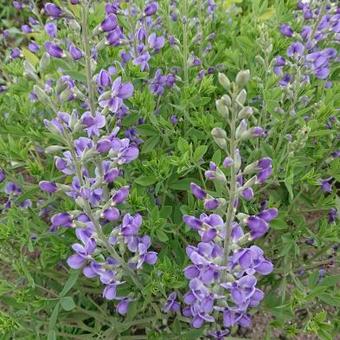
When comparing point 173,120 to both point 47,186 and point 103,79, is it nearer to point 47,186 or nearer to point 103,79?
point 103,79

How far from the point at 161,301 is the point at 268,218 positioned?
2.72 ft

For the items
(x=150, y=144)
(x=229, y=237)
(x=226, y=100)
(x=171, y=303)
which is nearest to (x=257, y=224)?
(x=229, y=237)

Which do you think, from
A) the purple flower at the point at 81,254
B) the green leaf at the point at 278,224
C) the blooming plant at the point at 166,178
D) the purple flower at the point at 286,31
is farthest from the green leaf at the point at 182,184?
the purple flower at the point at 286,31

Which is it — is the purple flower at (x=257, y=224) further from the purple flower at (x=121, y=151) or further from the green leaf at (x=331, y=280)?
the green leaf at (x=331, y=280)

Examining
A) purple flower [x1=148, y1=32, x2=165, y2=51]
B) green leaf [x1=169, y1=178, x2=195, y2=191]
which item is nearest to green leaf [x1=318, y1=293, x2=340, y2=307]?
green leaf [x1=169, y1=178, x2=195, y2=191]

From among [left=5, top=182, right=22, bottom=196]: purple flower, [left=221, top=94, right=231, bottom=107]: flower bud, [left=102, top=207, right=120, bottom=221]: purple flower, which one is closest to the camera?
[left=221, top=94, right=231, bottom=107]: flower bud

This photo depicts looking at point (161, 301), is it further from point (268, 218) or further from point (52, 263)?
point (268, 218)

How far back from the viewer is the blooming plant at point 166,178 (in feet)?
6.51

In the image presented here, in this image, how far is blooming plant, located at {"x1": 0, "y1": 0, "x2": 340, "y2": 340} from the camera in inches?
78.1

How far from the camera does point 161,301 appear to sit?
2.54 m

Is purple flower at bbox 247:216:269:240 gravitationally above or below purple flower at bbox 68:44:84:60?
below

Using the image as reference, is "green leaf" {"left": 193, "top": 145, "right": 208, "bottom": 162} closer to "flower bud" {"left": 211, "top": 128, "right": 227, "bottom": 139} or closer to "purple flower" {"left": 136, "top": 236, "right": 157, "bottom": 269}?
"purple flower" {"left": 136, "top": 236, "right": 157, "bottom": 269}

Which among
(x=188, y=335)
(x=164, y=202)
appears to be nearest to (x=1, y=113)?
(x=164, y=202)

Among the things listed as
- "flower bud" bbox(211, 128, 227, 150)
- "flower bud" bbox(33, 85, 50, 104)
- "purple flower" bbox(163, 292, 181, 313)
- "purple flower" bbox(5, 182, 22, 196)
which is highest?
"flower bud" bbox(33, 85, 50, 104)
